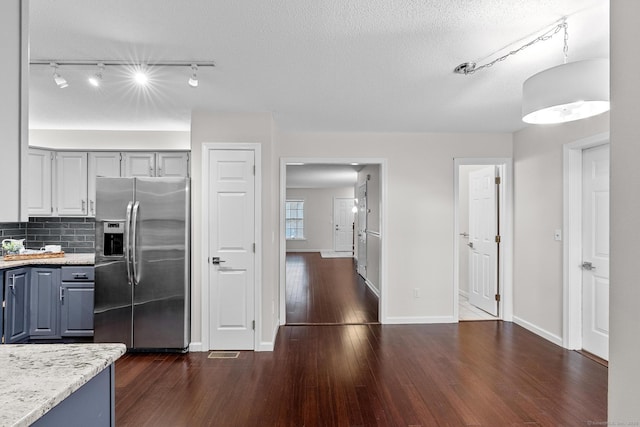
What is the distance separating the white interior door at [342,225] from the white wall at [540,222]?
8076mm

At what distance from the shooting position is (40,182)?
13.1 feet

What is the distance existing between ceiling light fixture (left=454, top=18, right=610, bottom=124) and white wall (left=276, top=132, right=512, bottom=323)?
2.37 meters

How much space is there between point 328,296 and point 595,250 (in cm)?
386

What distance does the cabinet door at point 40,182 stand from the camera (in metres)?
3.93

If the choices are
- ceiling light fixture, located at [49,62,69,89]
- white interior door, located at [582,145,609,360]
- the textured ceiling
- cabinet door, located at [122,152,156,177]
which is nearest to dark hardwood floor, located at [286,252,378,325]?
white interior door, located at [582,145,609,360]

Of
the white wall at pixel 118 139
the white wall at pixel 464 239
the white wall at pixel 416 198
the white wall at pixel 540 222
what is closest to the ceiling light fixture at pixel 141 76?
the white wall at pixel 118 139

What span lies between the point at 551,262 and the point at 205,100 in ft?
13.8

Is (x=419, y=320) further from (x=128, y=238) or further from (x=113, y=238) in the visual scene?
(x=113, y=238)

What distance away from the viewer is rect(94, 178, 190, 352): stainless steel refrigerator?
340cm

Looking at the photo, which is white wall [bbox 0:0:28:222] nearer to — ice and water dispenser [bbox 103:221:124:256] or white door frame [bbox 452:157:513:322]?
ice and water dispenser [bbox 103:221:124:256]

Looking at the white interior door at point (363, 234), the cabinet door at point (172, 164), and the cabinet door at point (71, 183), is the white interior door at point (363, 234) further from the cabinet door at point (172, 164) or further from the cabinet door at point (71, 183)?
the cabinet door at point (71, 183)

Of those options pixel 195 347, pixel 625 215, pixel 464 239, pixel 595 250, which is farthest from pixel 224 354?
pixel 464 239

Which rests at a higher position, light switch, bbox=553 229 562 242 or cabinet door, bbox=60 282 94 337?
light switch, bbox=553 229 562 242

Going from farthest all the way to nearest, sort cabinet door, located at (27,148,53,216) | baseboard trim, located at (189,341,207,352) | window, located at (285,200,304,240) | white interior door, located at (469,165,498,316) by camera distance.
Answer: window, located at (285,200,304,240), white interior door, located at (469,165,498,316), cabinet door, located at (27,148,53,216), baseboard trim, located at (189,341,207,352)
